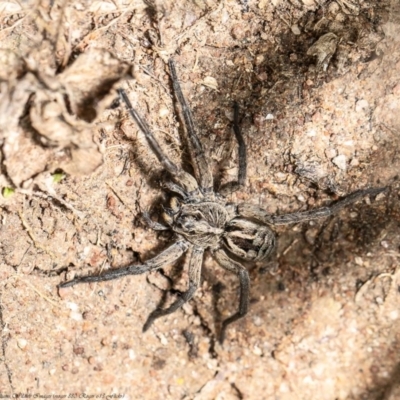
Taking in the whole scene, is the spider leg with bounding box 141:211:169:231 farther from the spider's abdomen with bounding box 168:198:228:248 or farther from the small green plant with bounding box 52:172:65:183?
the small green plant with bounding box 52:172:65:183

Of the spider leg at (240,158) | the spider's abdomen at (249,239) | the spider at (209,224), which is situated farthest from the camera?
the spider's abdomen at (249,239)

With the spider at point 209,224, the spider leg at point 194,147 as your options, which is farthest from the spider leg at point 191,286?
the spider leg at point 194,147

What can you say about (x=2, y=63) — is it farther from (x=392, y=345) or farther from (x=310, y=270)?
(x=392, y=345)

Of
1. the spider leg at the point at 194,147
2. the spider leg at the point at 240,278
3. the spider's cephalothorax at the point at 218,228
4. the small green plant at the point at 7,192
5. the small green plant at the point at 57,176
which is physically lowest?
the spider leg at the point at 240,278

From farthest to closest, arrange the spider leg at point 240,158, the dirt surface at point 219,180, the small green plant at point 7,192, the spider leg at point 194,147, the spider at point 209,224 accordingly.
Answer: the spider at point 209,224 → the spider leg at point 240,158 → the spider leg at point 194,147 → the small green plant at point 7,192 → the dirt surface at point 219,180

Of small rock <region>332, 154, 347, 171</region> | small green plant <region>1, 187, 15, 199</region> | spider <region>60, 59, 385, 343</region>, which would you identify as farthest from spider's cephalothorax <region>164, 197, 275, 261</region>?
small green plant <region>1, 187, 15, 199</region>

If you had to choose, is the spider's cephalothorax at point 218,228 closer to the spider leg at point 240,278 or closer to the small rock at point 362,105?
the spider leg at point 240,278
